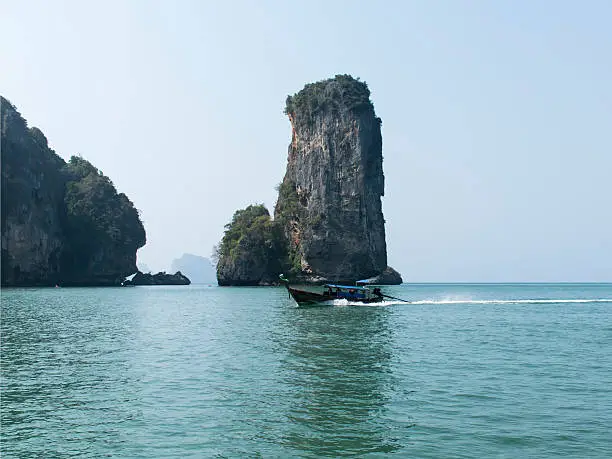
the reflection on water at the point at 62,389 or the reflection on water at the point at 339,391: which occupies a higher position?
the reflection on water at the point at 339,391

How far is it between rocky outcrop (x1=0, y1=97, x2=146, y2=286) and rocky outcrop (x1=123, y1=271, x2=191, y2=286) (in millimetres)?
12125

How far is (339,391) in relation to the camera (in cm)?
1355

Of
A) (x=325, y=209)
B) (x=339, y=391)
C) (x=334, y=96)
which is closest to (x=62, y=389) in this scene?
(x=339, y=391)

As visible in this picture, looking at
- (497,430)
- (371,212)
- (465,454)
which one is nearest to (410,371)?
(497,430)

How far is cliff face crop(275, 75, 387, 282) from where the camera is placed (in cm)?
9912

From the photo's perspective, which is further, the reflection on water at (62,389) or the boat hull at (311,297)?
the boat hull at (311,297)

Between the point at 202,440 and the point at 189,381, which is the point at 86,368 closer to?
the point at 189,381

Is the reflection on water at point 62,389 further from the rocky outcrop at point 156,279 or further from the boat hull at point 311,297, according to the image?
the rocky outcrop at point 156,279

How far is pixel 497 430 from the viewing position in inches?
405

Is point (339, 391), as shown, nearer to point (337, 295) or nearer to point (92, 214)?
point (337, 295)

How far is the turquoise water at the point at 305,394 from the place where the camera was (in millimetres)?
9617

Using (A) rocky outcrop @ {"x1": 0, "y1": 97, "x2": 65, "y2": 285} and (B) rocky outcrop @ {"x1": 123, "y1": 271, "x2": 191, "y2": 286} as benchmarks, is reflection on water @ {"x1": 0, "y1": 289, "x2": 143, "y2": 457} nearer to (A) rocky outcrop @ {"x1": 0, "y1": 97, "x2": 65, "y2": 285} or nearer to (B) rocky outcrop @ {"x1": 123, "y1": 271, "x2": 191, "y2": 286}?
(A) rocky outcrop @ {"x1": 0, "y1": 97, "x2": 65, "y2": 285}

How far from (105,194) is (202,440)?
107 m

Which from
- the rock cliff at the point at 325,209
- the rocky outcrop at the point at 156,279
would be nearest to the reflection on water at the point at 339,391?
the rock cliff at the point at 325,209
